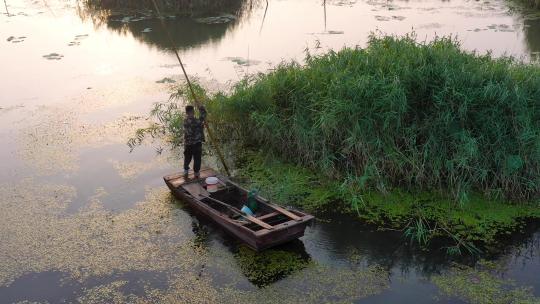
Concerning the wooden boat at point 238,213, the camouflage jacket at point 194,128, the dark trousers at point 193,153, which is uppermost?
the camouflage jacket at point 194,128

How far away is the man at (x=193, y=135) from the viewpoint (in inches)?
266

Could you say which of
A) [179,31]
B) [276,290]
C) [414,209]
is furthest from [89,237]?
[179,31]

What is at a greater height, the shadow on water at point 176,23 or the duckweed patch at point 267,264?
the shadow on water at point 176,23

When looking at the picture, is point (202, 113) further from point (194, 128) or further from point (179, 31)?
point (179, 31)

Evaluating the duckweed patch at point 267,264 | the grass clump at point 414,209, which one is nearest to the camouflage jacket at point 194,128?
the grass clump at point 414,209

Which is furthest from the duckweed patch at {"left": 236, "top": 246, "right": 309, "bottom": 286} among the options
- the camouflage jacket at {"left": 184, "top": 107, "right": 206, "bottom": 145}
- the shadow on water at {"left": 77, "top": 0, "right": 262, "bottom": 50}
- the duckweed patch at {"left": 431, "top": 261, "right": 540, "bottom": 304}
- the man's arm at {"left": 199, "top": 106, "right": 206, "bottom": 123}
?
the shadow on water at {"left": 77, "top": 0, "right": 262, "bottom": 50}

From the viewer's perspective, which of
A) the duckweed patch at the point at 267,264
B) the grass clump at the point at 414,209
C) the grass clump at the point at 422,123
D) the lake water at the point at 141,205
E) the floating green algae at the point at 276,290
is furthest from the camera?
the grass clump at the point at 422,123

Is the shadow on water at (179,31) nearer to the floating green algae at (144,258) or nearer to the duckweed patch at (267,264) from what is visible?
the floating green algae at (144,258)

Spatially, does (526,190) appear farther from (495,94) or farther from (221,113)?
(221,113)

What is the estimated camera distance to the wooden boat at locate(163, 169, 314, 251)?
538 cm

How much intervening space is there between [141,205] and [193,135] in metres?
1.20

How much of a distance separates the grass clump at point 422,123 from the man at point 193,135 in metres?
1.07

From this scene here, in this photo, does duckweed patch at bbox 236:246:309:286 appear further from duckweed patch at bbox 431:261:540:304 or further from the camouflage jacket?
the camouflage jacket

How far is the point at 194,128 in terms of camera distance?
22.4 feet
